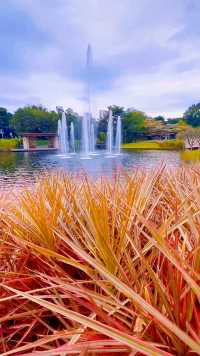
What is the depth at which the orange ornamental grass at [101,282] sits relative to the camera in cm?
60

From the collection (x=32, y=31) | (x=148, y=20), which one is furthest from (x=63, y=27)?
(x=148, y=20)

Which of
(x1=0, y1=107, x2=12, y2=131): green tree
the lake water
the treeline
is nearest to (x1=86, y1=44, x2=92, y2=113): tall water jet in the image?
the lake water

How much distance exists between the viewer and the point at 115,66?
32375mm

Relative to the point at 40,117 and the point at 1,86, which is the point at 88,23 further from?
the point at 40,117

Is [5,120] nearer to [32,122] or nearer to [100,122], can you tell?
[32,122]

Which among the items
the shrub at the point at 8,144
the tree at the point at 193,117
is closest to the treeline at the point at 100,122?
the tree at the point at 193,117

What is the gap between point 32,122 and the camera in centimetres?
4834

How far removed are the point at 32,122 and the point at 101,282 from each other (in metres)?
50.5

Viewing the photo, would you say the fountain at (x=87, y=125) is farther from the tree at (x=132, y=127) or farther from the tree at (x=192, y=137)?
the tree at (x=132, y=127)

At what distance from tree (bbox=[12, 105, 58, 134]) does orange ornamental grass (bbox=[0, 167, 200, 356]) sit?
49007 millimetres

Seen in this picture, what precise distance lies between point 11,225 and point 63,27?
1904 centimetres

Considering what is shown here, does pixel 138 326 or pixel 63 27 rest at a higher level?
pixel 63 27

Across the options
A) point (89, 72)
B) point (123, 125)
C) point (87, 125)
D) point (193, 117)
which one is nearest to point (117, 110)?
point (123, 125)

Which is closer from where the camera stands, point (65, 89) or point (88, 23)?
point (88, 23)
